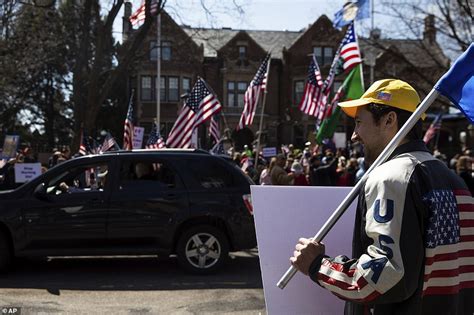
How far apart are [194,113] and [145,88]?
3040cm

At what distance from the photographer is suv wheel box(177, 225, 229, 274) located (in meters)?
7.73

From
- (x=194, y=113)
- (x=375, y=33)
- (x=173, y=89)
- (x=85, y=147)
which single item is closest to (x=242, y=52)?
(x=173, y=89)

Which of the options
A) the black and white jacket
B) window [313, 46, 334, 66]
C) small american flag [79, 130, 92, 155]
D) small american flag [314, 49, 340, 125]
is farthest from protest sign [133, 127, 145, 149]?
window [313, 46, 334, 66]

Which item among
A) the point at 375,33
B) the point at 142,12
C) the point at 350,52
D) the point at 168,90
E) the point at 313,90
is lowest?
the point at 313,90

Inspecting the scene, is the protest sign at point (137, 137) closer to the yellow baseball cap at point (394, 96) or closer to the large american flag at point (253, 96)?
the large american flag at point (253, 96)

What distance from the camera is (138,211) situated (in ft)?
25.1

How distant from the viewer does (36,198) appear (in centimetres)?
757

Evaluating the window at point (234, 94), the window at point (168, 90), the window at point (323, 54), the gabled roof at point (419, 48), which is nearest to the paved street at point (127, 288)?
the gabled roof at point (419, 48)

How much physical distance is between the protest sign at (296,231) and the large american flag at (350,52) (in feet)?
42.8

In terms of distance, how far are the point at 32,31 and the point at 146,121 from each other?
1615 centimetres

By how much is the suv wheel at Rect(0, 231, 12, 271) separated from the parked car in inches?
0.5

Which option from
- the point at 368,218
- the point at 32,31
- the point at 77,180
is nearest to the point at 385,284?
the point at 368,218

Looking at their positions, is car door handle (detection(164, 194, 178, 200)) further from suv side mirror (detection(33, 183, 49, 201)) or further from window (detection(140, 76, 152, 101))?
window (detection(140, 76, 152, 101))

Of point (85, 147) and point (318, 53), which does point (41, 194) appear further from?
point (318, 53)
